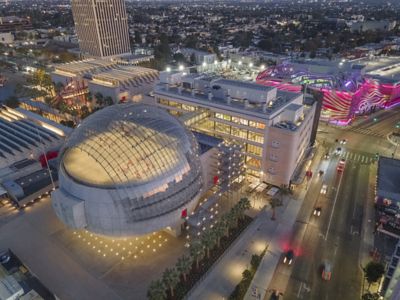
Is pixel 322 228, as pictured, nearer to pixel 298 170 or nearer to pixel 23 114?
pixel 298 170

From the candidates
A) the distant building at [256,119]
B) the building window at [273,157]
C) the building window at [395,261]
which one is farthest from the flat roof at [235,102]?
the building window at [395,261]

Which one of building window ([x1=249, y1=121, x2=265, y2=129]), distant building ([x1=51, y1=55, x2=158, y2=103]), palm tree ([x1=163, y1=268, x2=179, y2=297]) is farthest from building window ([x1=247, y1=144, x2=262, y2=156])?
distant building ([x1=51, y1=55, x2=158, y2=103])

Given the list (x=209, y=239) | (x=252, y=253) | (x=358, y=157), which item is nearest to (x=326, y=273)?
(x=252, y=253)

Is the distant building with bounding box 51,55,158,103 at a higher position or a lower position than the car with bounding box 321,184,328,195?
higher

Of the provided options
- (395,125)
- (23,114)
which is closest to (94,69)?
(23,114)

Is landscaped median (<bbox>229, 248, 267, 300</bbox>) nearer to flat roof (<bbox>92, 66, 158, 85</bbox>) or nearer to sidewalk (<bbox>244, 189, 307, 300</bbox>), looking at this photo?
sidewalk (<bbox>244, 189, 307, 300</bbox>)

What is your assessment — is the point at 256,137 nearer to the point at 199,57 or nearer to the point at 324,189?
the point at 324,189
